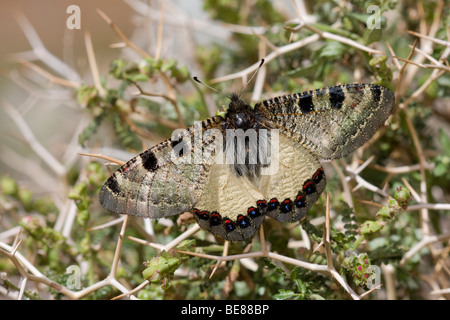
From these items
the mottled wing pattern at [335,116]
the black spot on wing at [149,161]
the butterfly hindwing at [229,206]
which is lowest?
the butterfly hindwing at [229,206]

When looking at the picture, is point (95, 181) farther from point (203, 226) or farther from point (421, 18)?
point (421, 18)

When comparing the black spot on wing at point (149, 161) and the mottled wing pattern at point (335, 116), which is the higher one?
the mottled wing pattern at point (335, 116)

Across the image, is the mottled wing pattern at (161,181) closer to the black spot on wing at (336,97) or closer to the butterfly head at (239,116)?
the butterfly head at (239,116)

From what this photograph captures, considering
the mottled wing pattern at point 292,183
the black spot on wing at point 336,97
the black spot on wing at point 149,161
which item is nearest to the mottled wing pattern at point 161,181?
the black spot on wing at point 149,161

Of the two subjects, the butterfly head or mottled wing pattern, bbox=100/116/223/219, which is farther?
the butterfly head

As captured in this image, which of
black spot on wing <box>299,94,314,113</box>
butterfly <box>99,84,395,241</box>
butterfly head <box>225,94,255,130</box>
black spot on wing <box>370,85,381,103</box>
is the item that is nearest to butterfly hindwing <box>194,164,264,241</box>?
butterfly <box>99,84,395,241</box>

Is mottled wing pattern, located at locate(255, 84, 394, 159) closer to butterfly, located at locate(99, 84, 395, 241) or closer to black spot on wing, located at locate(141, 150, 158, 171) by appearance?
butterfly, located at locate(99, 84, 395, 241)

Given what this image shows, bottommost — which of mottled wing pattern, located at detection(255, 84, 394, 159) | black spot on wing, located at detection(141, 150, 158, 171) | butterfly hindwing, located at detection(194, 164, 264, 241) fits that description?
butterfly hindwing, located at detection(194, 164, 264, 241)
